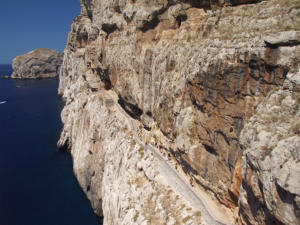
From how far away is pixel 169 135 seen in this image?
108ft

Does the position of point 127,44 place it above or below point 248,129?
above

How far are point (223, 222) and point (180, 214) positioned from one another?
4.93m

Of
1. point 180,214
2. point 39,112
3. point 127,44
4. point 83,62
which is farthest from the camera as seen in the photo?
point 39,112

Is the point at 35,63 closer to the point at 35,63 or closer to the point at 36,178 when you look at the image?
the point at 35,63

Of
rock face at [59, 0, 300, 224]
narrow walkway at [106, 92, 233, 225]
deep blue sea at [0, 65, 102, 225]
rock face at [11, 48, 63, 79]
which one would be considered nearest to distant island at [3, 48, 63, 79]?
rock face at [11, 48, 63, 79]

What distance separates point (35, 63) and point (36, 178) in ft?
556

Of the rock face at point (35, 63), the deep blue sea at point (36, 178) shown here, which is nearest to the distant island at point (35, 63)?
the rock face at point (35, 63)

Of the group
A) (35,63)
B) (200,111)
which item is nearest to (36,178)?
(200,111)

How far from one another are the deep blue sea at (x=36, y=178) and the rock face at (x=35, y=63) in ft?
383

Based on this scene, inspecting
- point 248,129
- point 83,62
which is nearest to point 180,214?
point 248,129

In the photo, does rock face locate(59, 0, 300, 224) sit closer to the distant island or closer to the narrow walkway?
the narrow walkway

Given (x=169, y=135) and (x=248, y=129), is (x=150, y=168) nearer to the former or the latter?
(x=169, y=135)

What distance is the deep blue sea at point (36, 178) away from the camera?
4238 cm

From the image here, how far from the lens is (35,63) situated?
193 metres
